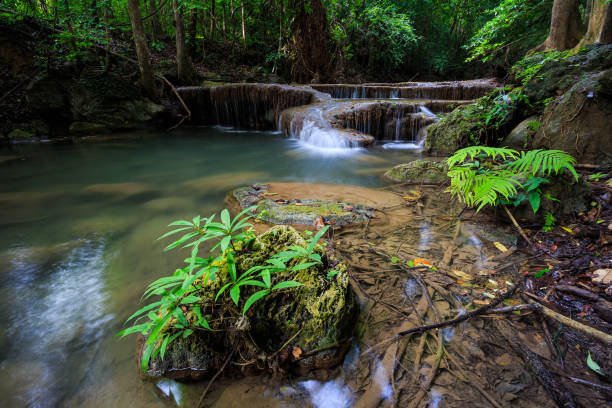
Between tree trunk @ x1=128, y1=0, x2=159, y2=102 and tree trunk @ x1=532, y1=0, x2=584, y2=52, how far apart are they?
11780 millimetres

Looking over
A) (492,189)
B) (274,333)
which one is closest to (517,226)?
(492,189)

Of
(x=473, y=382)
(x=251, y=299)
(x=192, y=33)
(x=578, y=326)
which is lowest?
(x=473, y=382)

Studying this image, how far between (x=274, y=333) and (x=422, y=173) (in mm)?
3628

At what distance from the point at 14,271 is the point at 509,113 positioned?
6.90 metres

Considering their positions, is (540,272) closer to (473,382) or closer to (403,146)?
(473,382)

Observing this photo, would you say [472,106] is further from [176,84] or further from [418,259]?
[176,84]

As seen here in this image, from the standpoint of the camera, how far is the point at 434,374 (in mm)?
1334

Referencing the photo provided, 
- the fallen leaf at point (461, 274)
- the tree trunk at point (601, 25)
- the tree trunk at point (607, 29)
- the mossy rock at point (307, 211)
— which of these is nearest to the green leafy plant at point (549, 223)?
the fallen leaf at point (461, 274)

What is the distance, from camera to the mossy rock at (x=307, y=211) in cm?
288

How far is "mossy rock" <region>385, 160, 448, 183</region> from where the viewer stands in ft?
13.4

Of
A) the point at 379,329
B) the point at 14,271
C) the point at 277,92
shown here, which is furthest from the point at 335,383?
the point at 277,92

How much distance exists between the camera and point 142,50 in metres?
9.00

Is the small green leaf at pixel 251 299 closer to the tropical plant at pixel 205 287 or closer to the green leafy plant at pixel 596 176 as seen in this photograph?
the tropical plant at pixel 205 287

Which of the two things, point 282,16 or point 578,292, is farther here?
point 282,16
